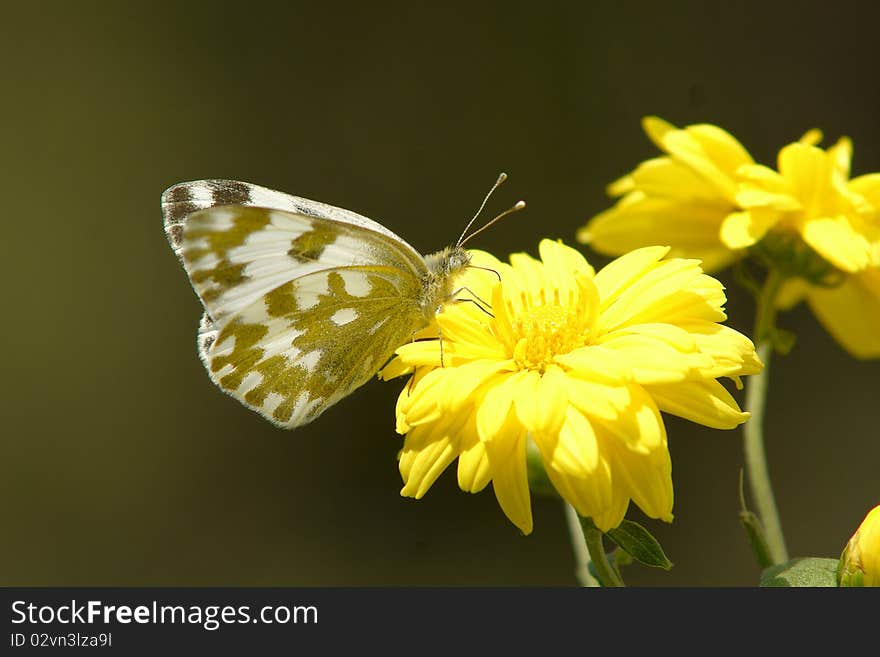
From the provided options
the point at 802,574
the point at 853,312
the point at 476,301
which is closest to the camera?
the point at 802,574

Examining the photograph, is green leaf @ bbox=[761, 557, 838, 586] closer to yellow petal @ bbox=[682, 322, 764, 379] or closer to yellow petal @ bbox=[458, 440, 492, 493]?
yellow petal @ bbox=[682, 322, 764, 379]

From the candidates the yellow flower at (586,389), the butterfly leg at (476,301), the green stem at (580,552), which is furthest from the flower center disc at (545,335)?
the green stem at (580,552)

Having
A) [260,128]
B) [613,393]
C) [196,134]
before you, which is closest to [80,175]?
[196,134]

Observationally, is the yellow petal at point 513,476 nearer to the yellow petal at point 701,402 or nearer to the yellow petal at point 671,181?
the yellow petal at point 701,402


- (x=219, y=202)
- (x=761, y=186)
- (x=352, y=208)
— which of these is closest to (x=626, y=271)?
(x=761, y=186)

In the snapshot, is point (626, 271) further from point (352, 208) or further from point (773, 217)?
point (352, 208)

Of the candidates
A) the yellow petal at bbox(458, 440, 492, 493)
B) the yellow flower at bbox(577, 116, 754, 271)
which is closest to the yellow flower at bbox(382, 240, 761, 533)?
the yellow petal at bbox(458, 440, 492, 493)

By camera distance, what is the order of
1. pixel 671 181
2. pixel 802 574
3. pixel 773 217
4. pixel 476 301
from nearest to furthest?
1. pixel 802 574
2. pixel 476 301
3. pixel 773 217
4. pixel 671 181
